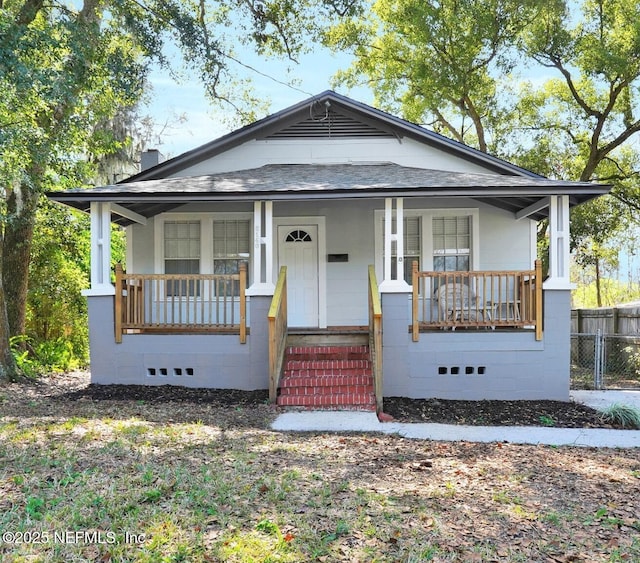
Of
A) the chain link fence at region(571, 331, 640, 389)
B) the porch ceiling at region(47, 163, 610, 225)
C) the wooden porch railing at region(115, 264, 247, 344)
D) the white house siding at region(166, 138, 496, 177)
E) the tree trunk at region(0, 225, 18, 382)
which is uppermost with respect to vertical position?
the white house siding at region(166, 138, 496, 177)

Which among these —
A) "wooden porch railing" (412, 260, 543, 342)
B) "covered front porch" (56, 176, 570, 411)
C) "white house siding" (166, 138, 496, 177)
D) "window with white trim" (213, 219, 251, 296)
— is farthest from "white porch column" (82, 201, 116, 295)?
"wooden porch railing" (412, 260, 543, 342)

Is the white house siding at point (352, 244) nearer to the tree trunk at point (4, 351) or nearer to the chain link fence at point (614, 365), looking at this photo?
the tree trunk at point (4, 351)

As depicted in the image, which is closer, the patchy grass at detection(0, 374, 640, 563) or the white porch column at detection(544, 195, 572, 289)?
the patchy grass at detection(0, 374, 640, 563)

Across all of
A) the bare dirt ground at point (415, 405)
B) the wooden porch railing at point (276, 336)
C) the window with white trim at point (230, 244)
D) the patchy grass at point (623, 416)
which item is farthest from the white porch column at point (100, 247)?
the patchy grass at point (623, 416)

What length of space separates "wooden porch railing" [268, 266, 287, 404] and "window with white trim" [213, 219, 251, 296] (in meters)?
2.22

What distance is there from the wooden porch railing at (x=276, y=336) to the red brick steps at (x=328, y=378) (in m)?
0.21

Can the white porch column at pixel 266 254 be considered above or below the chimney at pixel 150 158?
below

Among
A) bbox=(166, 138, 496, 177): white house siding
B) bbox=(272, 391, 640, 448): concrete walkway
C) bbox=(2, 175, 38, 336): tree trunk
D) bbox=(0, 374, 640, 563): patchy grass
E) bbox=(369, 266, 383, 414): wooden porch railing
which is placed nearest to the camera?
bbox=(0, 374, 640, 563): patchy grass

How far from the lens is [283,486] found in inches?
190

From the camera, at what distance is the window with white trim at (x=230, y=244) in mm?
11641

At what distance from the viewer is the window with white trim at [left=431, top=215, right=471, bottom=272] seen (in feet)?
37.7

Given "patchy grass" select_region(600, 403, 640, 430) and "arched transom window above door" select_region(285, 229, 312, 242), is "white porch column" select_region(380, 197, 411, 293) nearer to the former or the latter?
"arched transom window above door" select_region(285, 229, 312, 242)

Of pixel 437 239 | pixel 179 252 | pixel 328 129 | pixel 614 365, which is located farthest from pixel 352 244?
pixel 614 365

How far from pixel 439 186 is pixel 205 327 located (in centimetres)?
444
